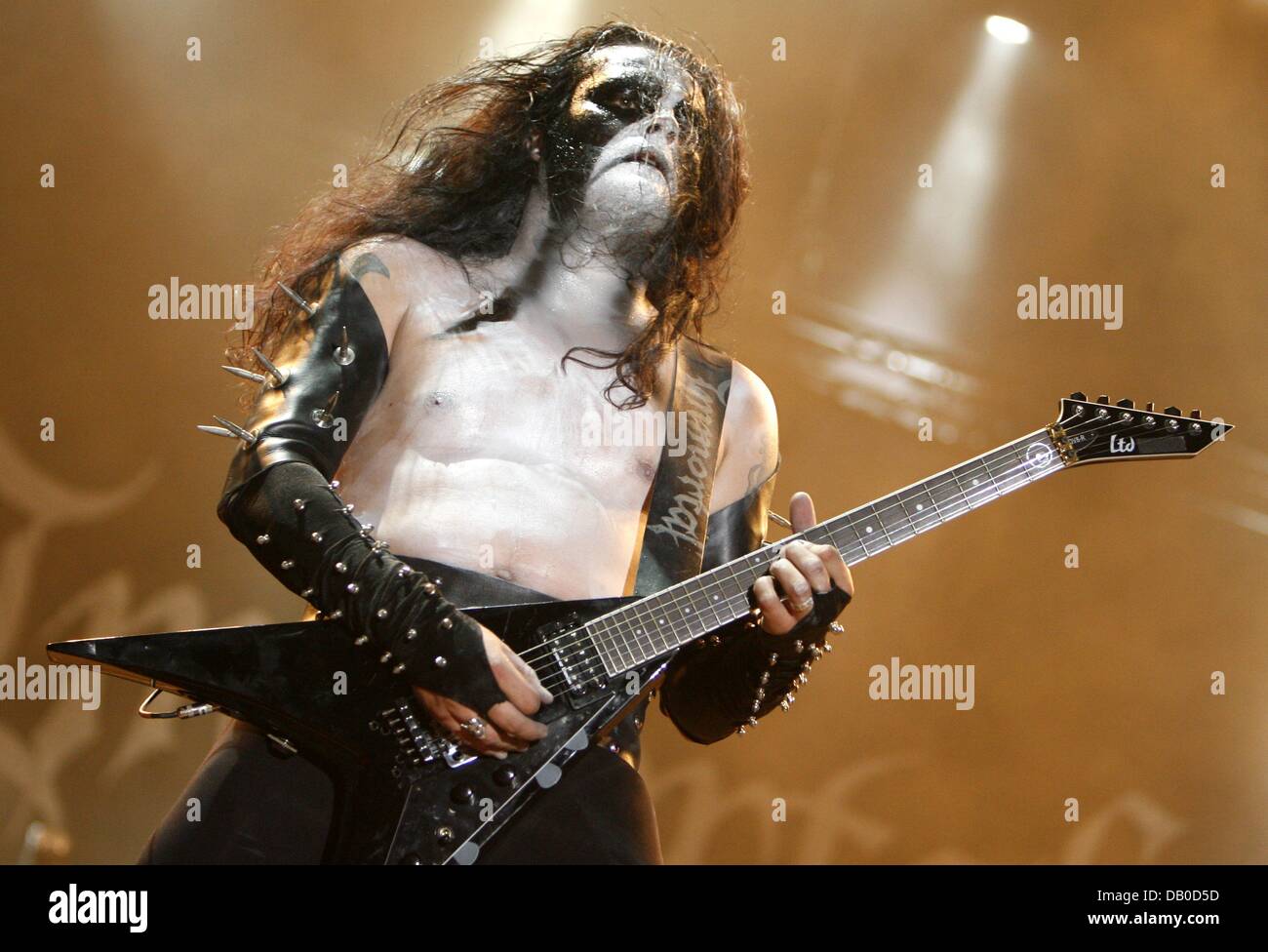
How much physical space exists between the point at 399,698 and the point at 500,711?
18 cm

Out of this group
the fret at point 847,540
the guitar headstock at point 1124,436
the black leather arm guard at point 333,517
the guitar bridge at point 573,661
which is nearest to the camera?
the black leather arm guard at point 333,517

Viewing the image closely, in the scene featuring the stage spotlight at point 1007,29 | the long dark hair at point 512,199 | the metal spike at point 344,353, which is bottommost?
the metal spike at point 344,353

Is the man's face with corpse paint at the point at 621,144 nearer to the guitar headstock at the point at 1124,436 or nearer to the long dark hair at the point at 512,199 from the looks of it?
the long dark hair at the point at 512,199

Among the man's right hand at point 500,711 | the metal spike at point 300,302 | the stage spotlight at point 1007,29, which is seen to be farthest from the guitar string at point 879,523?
the stage spotlight at point 1007,29

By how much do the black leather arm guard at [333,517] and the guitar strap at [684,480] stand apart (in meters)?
0.55

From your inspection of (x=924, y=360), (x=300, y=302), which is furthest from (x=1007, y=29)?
(x=300, y=302)

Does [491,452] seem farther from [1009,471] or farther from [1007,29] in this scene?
[1007,29]

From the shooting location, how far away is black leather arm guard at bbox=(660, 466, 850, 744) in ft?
7.33

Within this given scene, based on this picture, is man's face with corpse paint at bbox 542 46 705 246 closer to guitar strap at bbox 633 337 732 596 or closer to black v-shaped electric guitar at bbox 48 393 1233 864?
guitar strap at bbox 633 337 732 596

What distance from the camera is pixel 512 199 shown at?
2.66m

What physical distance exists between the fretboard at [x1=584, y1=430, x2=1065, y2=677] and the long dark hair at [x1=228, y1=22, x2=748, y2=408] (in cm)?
47

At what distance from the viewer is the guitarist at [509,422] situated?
1.93 m
